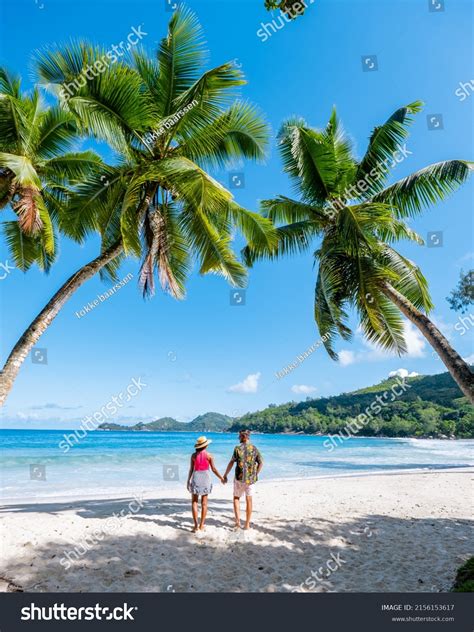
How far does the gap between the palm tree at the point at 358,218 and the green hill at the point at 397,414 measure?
4584 centimetres

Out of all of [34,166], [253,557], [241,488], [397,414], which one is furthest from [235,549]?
[397,414]

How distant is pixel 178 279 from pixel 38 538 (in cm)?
598

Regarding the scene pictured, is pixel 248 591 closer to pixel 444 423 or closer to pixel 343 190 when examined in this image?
pixel 343 190

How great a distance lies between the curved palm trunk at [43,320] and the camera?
5711 mm

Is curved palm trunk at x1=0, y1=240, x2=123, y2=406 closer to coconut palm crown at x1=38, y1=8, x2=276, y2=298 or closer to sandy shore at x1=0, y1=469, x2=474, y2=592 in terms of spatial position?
coconut palm crown at x1=38, y1=8, x2=276, y2=298

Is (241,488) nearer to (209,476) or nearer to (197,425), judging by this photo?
(209,476)

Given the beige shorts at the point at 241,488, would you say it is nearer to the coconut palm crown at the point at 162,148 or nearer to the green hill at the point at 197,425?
the coconut palm crown at the point at 162,148

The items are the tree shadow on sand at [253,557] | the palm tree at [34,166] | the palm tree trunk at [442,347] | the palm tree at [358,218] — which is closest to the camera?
the tree shadow on sand at [253,557]

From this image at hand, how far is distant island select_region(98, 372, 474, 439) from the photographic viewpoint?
6191 centimetres

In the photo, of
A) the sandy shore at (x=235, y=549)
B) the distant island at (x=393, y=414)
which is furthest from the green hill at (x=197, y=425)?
the sandy shore at (x=235, y=549)

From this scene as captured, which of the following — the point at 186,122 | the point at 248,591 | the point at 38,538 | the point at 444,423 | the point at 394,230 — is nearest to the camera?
the point at 248,591

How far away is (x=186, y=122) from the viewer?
767cm

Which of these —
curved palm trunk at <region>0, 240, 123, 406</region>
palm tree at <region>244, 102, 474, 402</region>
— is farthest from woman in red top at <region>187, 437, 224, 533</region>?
palm tree at <region>244, 102, 474, 402</region>
